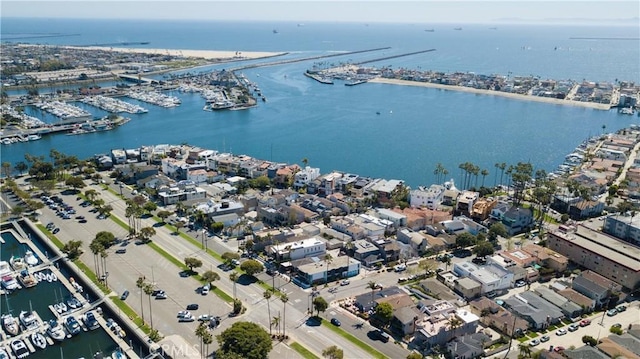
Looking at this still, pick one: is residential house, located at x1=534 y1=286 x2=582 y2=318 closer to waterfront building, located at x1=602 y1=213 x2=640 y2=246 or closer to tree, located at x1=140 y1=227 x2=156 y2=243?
waterfront building, located at x1=602 y1=213 x2=640 y2=246

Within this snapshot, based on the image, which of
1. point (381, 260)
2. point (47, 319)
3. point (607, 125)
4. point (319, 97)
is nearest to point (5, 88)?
point (319, 97)

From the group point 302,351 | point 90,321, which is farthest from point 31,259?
point 302,351

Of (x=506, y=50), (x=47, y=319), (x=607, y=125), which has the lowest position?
(x=47, y=319)

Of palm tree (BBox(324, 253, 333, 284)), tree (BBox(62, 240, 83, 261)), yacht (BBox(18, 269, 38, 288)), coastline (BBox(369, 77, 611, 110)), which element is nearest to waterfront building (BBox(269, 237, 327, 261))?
palm tree (BBox(324, 253, 333, 284))

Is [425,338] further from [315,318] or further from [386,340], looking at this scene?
[315,318]

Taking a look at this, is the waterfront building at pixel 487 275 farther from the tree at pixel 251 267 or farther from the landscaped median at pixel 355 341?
the tree at pixel 251 267

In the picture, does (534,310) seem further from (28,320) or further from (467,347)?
(28,320)
